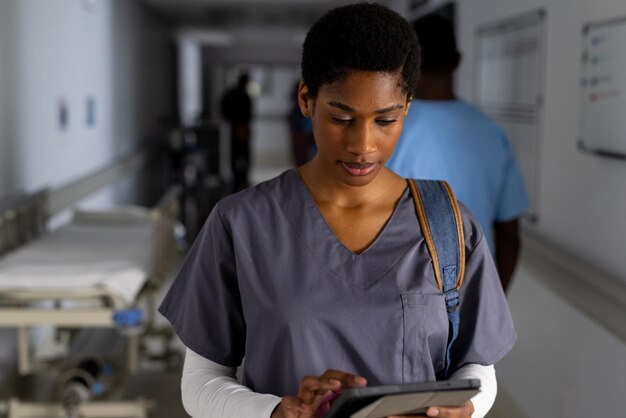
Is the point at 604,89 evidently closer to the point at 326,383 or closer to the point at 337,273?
the point at 337,273

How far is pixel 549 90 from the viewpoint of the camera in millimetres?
3271

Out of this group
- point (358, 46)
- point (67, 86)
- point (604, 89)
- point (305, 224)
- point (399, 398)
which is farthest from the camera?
point (67, 86)

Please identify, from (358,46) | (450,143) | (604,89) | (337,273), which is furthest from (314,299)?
(604,89)

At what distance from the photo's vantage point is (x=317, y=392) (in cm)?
118

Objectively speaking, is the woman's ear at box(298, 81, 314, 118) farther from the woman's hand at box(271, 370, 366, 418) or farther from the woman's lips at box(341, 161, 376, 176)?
the woman's hand at box(271, 370, 366, 418)

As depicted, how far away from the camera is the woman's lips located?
4.29ft

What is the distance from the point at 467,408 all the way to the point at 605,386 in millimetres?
1427

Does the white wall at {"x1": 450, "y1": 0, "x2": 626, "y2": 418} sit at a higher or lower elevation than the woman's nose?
lower

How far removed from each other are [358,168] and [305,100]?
150 millimetres

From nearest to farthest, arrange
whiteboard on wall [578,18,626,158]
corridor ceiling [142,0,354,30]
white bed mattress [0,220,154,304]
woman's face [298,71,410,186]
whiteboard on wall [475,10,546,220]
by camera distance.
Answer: woman's face [298,71,410,186], whiteboard on wall [578,18,626,158], white bed mattress [0,220,154,304], whiteboard on wall [475,10,546,220], corridor ceiling [142,0,354,30]

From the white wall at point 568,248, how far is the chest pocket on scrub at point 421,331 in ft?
4.24

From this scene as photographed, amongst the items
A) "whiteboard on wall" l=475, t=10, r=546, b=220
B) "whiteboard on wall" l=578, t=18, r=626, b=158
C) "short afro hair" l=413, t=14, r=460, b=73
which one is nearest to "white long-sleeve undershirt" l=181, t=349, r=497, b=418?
"short afro hair" l=413, t=14, r=460, b=73

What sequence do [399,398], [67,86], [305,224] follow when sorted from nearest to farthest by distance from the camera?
1. [399,398]
2. [305,224]
3. [67,86]

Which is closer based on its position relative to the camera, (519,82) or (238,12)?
(519,82)
